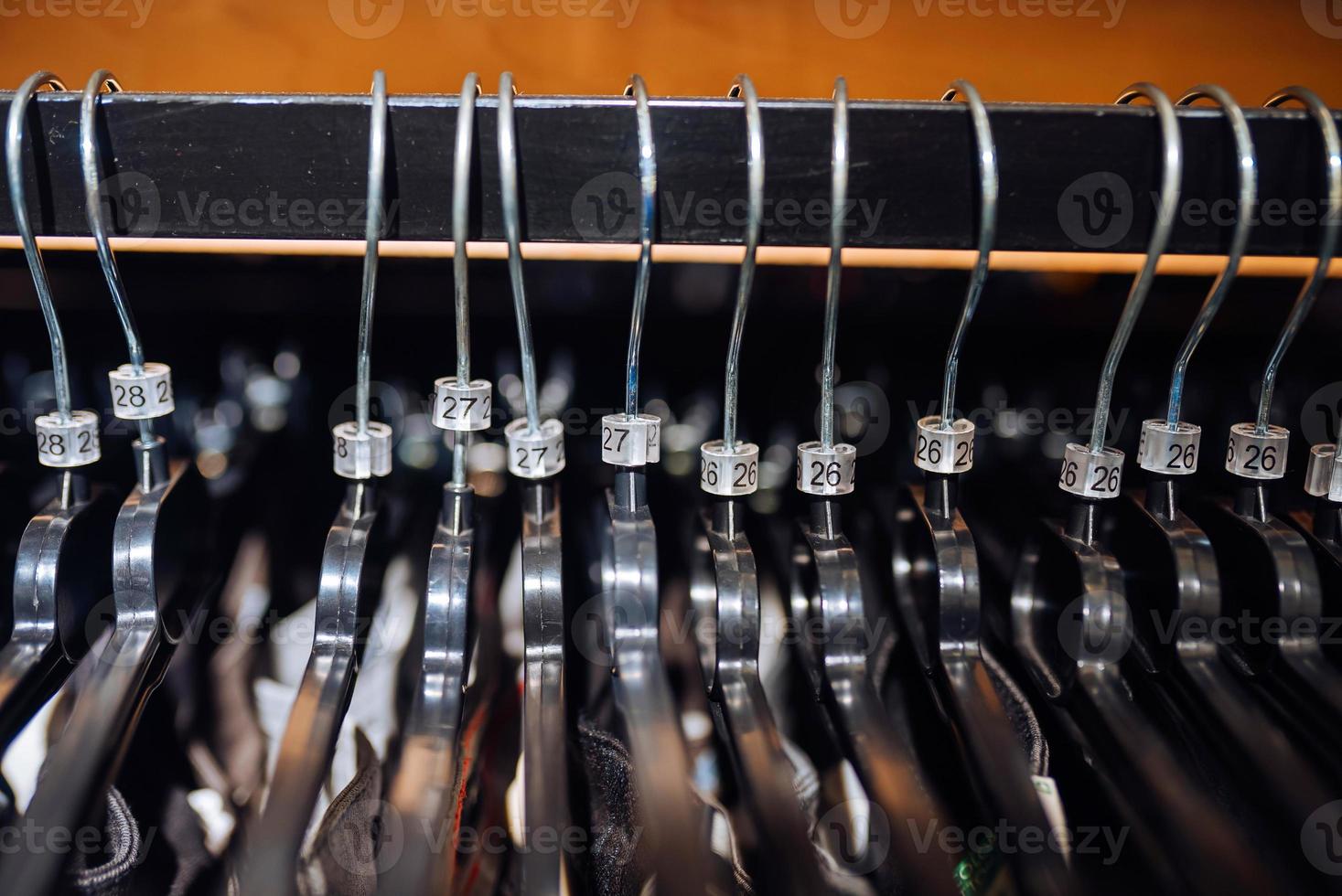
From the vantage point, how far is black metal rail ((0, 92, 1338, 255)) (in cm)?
40

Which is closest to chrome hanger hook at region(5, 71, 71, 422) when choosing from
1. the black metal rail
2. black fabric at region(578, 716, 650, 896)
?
the black metal rail

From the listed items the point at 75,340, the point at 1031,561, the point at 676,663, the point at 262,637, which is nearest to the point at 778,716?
the point at 676,663

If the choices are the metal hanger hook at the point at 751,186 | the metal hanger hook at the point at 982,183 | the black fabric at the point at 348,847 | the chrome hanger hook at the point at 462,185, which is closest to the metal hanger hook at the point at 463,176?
the chrome hanger hook at the point at 462,185

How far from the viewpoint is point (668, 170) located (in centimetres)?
41

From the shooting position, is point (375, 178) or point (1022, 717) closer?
point (375, 178)

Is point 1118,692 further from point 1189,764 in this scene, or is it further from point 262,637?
point 262,637

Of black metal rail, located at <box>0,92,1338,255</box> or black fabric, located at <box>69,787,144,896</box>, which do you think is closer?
black metal rail, located at <box>0,92,1338,255</box>

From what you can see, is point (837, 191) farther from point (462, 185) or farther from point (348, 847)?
point (348, 847)

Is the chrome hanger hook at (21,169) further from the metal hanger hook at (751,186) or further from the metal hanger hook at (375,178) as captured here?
the metal hanger hook at (751,186)

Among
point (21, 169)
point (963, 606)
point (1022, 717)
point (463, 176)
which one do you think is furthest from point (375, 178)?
point (1022, 717)

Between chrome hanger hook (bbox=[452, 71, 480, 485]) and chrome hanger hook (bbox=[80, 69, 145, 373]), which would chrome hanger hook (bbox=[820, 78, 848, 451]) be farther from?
chrome hanger hook (bbox=[80, 69, 145, 373])

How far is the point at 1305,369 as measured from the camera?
656 mm

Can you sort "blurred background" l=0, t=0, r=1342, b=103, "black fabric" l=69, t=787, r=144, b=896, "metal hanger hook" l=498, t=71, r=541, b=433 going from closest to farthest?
"metal hanger hook" l=498, t=71, r=541, b=433, "black fabric" l=69, t=787, r=144, b=896, "blurred background" l=0, t=0, r=1342, b=103

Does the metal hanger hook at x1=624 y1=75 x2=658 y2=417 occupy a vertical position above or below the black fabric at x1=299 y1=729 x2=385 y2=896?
above
